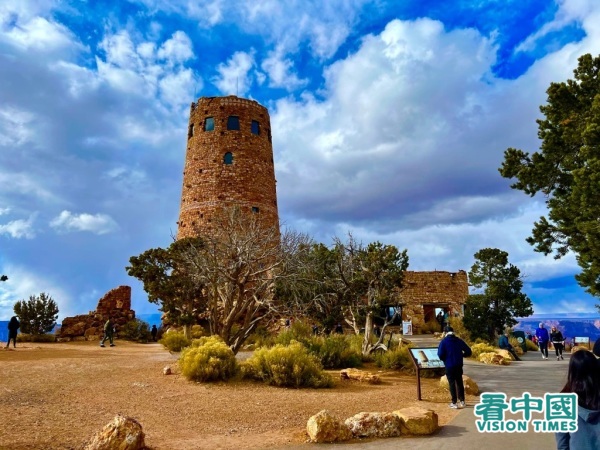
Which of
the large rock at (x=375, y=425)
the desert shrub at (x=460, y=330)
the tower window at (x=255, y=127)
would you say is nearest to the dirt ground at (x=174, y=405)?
the large rock at (x=375, y=425)

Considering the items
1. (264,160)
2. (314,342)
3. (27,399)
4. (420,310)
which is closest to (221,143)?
(264,160)

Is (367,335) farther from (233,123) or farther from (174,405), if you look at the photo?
(233,123)

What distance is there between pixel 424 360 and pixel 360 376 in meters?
2.47

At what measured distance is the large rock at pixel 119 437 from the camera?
17.5 ft

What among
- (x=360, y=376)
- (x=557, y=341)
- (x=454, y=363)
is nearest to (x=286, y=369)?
(x=360, y=376)

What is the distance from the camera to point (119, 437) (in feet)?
17.6

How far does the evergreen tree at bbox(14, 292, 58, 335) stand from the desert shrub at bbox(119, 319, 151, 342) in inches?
164

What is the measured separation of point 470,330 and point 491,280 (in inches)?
105

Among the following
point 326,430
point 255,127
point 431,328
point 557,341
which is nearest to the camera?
point 326,430

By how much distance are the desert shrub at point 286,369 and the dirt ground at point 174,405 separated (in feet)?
1.08

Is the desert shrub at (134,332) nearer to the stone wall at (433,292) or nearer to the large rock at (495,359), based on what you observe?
the stone wall at (433,292)

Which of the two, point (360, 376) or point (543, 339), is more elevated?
point (543, 339)

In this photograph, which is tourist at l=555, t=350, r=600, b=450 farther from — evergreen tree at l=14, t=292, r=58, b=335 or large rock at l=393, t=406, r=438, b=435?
evergreen tree at l=14, t=292, r=58, b=335

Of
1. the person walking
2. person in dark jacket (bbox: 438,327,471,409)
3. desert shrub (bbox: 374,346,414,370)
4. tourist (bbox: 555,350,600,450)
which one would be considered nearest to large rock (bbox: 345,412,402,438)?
person in dark jacket (bbox: 438,327,471,409)
